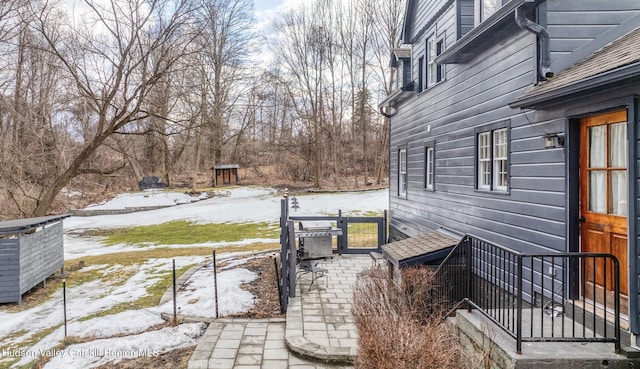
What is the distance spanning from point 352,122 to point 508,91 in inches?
1185

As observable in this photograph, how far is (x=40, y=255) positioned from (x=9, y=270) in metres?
1.09

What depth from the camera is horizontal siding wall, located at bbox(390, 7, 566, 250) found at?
16.5ft

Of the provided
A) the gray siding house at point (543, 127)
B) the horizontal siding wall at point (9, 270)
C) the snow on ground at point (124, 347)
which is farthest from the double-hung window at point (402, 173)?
the horizontal siding wall at point (9, 270)

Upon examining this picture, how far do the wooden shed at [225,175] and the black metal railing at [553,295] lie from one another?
3186cm

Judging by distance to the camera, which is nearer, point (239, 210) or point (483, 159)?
point (483, 159)

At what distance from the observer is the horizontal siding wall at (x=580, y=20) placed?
501cm

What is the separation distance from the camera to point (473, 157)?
22.8 ft

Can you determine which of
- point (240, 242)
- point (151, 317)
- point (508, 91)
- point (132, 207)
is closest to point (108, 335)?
point (151, 317)

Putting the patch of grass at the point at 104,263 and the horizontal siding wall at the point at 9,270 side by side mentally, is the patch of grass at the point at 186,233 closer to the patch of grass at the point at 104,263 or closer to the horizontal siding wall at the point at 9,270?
the patch of grass at the point at 104,263

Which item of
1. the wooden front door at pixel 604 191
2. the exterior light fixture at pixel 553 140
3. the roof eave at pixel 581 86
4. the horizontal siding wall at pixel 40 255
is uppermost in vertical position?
the roof eave at pixel 581 86

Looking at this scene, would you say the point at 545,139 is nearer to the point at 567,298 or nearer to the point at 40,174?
the point at 567,298

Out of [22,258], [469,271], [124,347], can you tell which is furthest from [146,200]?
[469,271]

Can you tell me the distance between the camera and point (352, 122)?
3559 cm

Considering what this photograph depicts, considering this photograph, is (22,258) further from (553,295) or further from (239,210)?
(239,210)
